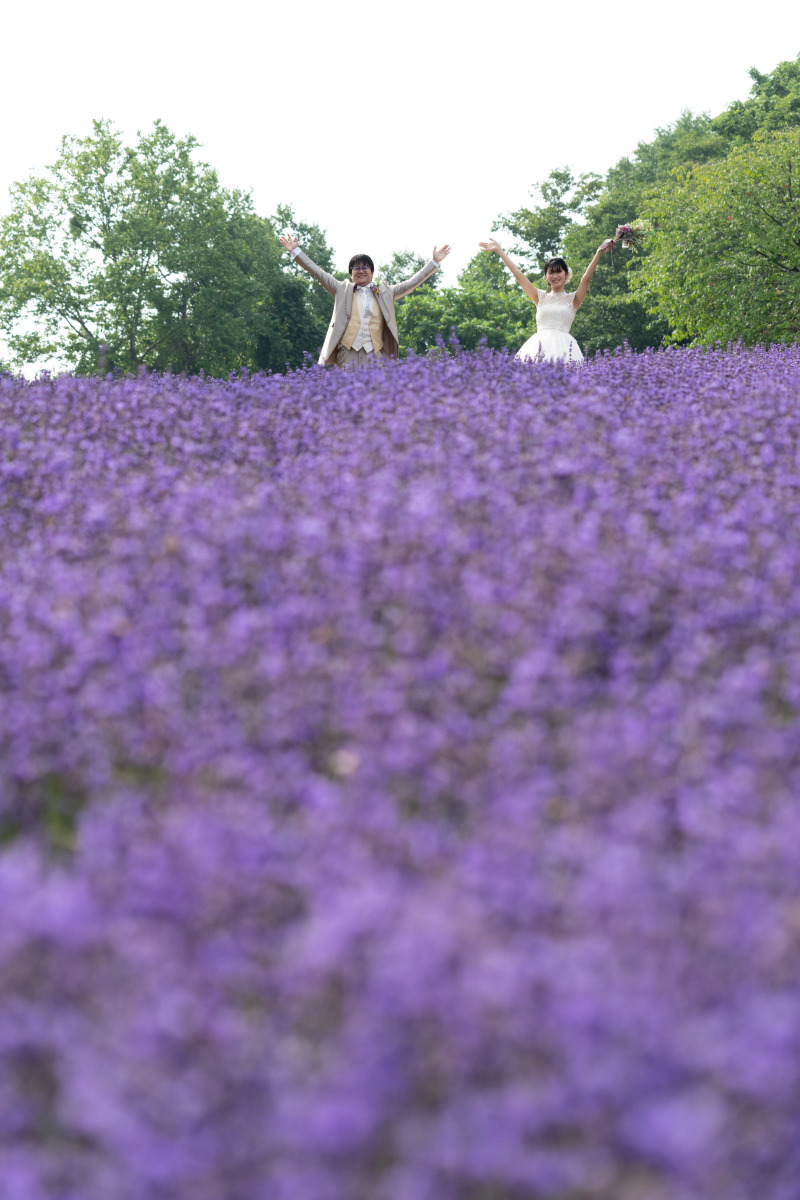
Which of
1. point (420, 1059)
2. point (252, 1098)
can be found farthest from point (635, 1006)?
point (252, 1098)

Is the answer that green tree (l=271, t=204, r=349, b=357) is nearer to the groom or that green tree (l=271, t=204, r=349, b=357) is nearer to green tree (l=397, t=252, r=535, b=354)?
green tree (l=397, t=252, r=535, b=354)

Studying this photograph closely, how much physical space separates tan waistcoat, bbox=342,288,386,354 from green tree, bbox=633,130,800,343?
40.3 feet

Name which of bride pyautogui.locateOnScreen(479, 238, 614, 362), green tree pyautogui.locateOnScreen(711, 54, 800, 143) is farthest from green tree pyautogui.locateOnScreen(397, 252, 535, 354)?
bride pyautogui.locateOnScreen(479, 238, 614, 362)

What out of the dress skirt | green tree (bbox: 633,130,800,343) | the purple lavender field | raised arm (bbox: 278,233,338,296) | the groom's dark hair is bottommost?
the purple lavender field

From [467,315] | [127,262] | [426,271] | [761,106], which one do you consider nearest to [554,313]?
[426,271]

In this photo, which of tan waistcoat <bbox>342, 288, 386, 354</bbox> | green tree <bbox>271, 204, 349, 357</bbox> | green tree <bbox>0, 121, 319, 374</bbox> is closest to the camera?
tan waistcoat <bbox>342, 288, 386, 354</bbox>

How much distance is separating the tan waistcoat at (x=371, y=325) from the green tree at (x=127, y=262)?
31397 mm

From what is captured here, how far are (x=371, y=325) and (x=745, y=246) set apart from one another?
13127 mm

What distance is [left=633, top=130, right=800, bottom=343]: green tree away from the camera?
21.4 metres

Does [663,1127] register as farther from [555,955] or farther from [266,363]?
[266,363]

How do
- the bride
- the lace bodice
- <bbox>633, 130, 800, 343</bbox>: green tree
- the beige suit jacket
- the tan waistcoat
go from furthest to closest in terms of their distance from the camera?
<bbox>633, 130, 800, 343</bbox>: green tree < the lace bodice < the bride < the tan waistcoat < the beige suit jacket

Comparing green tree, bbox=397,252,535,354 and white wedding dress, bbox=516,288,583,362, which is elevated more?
green tree, bbox=397,252,535,354

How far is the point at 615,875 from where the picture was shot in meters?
2.28

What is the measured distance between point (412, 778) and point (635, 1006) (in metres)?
1.40
